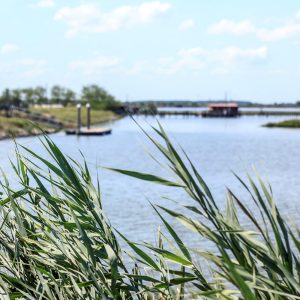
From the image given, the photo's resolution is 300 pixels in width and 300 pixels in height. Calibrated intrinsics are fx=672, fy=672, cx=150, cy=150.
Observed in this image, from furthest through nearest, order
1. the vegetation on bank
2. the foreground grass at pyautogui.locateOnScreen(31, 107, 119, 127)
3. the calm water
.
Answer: the foreground grass at pyautogui.locateOnScreen(31, 107, 119, 127), the calm water, the vegetation on bank

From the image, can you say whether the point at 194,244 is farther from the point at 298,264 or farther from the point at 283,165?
the point at 283,165

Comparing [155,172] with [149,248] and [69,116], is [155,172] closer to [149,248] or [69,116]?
[149,248]

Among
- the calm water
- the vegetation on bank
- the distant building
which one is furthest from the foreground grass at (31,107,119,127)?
the vegetation on bank

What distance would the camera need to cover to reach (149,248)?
152 inches

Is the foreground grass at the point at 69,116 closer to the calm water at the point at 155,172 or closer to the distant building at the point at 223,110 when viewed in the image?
the calm water at the point at 155,172

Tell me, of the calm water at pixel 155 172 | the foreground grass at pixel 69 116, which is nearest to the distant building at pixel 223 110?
the foreground grass at pixel 69 116

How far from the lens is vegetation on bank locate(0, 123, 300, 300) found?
337 cm

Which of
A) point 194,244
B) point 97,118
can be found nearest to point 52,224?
point 194,244

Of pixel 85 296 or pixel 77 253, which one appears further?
pixel 85 296

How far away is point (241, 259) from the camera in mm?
3543

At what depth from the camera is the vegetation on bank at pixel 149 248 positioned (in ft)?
11.1

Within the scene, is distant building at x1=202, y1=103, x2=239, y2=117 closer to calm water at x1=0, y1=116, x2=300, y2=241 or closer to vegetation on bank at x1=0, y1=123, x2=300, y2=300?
calm water at x1=0, y1=116, x2=300, y2=241

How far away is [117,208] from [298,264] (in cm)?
2265

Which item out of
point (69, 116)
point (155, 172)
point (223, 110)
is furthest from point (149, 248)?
point (223, 110)
